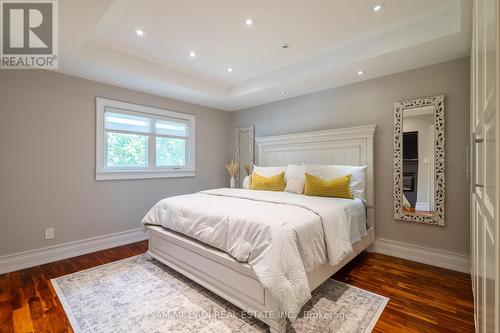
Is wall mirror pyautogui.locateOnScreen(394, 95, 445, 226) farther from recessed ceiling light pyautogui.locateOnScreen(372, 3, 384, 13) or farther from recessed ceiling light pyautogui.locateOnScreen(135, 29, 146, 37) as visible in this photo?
recessed ceiling light pyautogui.locateOnScreen(135, 29, 146, 37)

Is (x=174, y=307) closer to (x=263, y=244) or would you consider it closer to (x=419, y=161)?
(x=263, y=244)

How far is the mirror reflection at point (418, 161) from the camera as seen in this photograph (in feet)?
8.71

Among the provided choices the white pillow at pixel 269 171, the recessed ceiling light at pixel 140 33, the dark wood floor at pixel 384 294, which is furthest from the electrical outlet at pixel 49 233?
the white pillow at pixel 269 171

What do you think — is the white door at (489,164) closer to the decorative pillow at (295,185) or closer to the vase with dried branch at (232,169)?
the decorative pillow at (295,185)

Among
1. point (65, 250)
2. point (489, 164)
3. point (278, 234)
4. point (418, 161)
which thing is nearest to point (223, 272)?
point (278, 234)

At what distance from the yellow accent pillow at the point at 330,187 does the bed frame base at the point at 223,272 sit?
59 cm

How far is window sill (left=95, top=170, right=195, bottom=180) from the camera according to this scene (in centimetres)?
323

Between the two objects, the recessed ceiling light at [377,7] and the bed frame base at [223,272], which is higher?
the recessed ceiling light at [377,7]

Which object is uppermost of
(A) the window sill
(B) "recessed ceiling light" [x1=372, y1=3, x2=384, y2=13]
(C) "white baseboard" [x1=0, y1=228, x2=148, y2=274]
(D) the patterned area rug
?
(B) "recessed ceiling light" [x1=372, y1=3, x2=384, y2=13]

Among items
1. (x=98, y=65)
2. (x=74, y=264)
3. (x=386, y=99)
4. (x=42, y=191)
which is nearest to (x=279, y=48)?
(x=386, y=99)

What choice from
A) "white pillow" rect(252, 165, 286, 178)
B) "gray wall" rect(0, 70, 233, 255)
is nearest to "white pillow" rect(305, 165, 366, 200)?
"white pillow" rect(252, 165, 286, 178)

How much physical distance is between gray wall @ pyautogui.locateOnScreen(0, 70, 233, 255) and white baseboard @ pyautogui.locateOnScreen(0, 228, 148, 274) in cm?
7

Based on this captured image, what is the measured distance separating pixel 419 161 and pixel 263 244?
2343mm

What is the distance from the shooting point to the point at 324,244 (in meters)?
1.86
